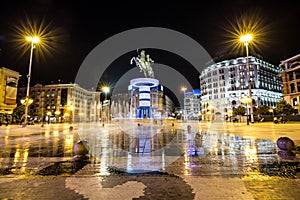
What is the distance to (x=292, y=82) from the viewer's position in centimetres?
6109

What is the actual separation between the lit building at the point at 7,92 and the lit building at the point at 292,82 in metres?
90.4

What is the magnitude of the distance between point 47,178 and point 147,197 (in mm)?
2986

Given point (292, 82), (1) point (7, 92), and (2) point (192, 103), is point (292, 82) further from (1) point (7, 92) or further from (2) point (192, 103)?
(2) point (192, 103)

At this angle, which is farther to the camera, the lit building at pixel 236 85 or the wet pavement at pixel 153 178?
the lit building at pixel 236 85

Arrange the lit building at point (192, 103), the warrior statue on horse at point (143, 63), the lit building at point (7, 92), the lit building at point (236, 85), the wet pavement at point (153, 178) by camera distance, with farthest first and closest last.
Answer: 1. the lit building at point (192, 103)
2. the lit building at point (236, 85)
3. the warrior statue on horse at point (143, 63)
4. the lit building at point (7, 92)
5. the wet pavement at point (153, 178)

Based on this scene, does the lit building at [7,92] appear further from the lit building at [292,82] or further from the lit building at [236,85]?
the lit building at [292,82]

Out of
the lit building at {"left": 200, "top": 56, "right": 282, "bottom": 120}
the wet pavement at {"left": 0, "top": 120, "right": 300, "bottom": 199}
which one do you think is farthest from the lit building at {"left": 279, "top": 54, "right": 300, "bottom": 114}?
the wet pavement at {"left": 0, "top": 120, "right": 300, "bottom": 199}

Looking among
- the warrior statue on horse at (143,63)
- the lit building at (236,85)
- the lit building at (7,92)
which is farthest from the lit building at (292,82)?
the lit building at (7,92)

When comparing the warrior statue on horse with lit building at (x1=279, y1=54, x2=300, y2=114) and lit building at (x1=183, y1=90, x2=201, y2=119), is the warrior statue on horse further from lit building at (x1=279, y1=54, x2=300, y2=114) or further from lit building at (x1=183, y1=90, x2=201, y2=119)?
lit building at (x1=183, y1=90, x2=201, y2=119)

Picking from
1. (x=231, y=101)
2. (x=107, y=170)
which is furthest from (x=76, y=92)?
(x=107, y=170)

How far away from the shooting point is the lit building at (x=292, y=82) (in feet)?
196

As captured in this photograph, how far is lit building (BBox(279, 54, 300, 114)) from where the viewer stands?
59812 mm

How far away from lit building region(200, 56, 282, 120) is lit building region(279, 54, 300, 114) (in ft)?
86.5

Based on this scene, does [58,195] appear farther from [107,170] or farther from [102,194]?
[107,170]
